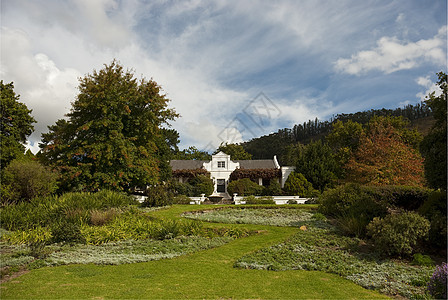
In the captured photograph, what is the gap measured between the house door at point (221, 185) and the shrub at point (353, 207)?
23261 mm

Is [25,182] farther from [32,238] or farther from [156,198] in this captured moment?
[32,238]

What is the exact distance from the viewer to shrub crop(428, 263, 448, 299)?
15.2ft

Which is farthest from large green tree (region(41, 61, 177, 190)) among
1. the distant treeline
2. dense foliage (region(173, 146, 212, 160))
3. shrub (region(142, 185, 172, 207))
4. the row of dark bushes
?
the distant treeline

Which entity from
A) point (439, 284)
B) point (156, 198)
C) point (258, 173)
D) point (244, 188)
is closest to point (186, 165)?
point (258, 173)

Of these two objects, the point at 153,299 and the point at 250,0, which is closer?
the point at 153,299

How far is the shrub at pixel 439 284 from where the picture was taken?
15.2ft

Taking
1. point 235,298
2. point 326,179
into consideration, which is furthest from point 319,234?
point 326,179

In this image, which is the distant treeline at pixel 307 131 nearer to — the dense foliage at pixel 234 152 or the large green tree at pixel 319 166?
the dense foliage at pixel 234 152

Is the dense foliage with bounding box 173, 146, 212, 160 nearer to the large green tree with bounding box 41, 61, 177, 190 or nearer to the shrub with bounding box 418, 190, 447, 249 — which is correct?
the large green tree with bounding box 41, 61, 177, 190

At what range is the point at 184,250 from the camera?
7910 millimetres

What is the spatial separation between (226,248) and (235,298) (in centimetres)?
377

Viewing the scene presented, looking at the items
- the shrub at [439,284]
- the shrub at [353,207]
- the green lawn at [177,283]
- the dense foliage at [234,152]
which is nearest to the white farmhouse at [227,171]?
the dense foliage at [234,152]

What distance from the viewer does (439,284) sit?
186 inches

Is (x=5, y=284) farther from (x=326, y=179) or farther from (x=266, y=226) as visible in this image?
(x=326, y=179)
